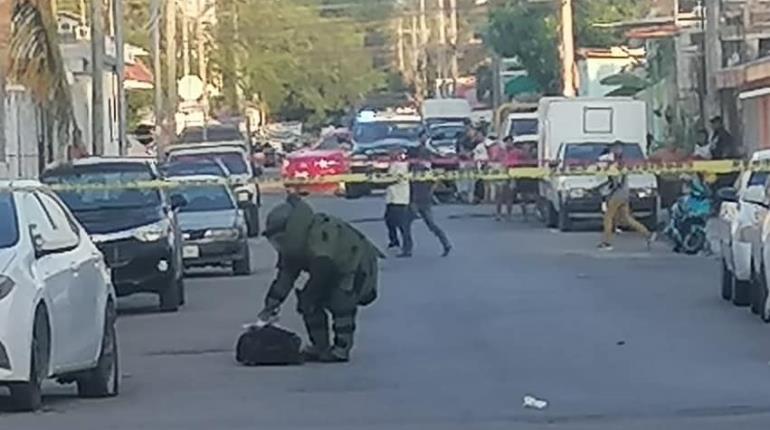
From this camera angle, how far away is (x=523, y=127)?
55.6m

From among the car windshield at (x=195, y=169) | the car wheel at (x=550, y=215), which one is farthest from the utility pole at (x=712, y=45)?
the car windshield at (x=195, y=169)

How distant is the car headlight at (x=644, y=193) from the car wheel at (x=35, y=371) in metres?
24.8

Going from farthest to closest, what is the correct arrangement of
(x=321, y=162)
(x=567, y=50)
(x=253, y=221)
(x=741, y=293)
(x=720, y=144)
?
(x=567, y=50) → (x=321, y=162) → (x=253, y=221) → (x=720, y=144) → (x=741, y=293)

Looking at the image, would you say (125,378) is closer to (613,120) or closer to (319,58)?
(613,120)

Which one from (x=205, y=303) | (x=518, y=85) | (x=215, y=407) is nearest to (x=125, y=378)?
(x=215, y=407)

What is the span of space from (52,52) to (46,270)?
17454mm

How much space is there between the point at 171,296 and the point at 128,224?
3.55ft

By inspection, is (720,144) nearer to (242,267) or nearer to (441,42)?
(242,267)

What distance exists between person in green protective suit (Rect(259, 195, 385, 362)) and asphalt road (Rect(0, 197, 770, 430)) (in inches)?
14.0

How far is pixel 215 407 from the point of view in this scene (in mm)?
15789

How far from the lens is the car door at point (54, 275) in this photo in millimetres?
15461

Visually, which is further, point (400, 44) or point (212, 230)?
point (400, 44)

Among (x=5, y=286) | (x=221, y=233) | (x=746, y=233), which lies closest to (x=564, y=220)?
(x=221, y=233)

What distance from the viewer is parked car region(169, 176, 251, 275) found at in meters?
30.1
